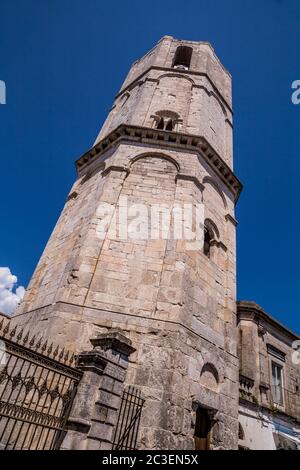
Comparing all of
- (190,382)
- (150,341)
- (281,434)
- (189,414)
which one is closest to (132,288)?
(150,341)

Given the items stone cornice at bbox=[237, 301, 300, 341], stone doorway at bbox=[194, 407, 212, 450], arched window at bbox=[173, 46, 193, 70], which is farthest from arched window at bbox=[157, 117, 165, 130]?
stone doorway at bbox=[194, 407, 212, 450]

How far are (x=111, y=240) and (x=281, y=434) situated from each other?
1001 centimetres

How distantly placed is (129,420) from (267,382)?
344 inches

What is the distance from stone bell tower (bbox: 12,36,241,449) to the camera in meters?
6.70

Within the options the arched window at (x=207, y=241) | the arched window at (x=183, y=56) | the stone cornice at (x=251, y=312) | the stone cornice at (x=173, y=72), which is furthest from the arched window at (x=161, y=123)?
the stone cornice at (x=251, y=312)

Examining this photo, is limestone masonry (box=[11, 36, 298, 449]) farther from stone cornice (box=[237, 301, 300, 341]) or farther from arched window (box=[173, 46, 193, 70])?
arched window (box=[173, 46, 193, 70])

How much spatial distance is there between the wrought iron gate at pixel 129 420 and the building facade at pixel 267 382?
5.86 meters

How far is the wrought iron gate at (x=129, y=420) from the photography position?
5.56 metres

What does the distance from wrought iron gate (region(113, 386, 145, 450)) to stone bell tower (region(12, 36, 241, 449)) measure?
18cm

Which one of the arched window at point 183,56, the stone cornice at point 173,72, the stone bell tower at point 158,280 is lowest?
the stone bell tower at point 158,280

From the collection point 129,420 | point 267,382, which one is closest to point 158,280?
point 129,420

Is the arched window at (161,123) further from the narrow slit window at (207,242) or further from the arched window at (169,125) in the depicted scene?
the narrow slit window at (207,242)

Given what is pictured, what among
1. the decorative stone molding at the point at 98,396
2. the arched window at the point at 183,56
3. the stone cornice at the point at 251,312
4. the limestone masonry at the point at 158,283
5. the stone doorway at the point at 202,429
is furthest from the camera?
the arched window at the point at 183,56
